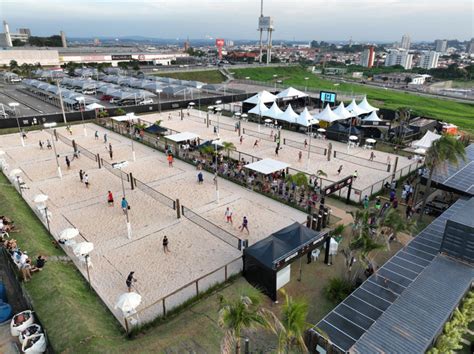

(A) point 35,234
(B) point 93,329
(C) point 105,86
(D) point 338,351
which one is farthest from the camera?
(C) point 105,86

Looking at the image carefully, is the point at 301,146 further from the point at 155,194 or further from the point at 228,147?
the point at 155,194

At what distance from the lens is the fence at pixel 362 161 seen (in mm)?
28938

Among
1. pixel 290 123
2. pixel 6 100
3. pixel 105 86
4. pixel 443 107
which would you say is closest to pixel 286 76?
pixel 443 107

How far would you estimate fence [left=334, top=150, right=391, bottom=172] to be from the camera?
28.9 metres

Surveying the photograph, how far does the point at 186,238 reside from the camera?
1806cm

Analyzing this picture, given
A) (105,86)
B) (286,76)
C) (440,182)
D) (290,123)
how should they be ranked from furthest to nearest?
(286,76) → (105,86) → (290,123) → (440,182)

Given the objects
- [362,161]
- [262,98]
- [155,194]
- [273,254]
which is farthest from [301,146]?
[273,254]

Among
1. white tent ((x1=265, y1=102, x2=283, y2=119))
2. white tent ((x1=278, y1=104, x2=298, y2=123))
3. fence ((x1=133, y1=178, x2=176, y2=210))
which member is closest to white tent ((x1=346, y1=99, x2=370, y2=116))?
white tent ((x1=278, y1=104, x2=298, y2=123))

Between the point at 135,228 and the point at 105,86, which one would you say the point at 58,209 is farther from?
the point at 105,86

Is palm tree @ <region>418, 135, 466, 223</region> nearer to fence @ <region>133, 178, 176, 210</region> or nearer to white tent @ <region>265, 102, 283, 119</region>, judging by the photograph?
fence @ <region>133, 178, 176, 210</region>

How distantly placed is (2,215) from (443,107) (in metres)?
71.7

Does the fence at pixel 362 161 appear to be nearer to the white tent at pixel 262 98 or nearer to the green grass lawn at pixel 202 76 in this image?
the white tent at pixel 262 98

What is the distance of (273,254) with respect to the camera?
1372 cm

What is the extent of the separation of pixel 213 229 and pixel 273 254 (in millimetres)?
5758
